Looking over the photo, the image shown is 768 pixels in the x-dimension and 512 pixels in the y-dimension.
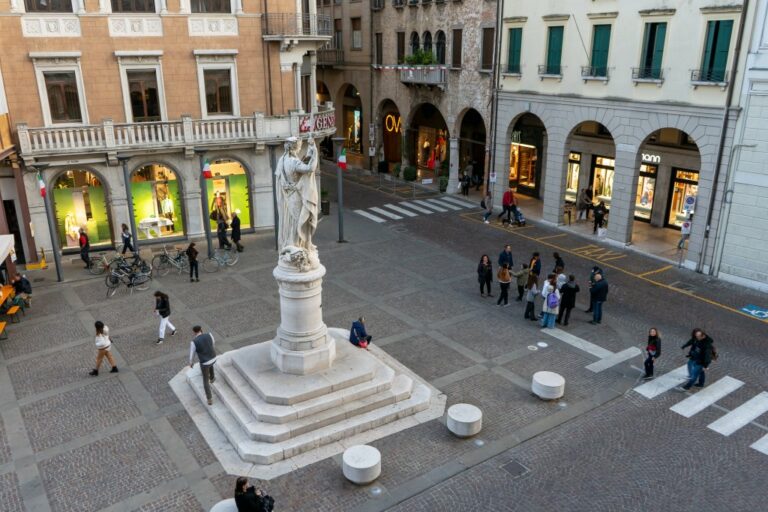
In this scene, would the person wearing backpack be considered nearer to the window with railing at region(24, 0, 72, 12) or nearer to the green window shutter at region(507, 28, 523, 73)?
Answer: the green window shutter at region(507, 28, 523, 73)

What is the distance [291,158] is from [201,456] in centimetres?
674

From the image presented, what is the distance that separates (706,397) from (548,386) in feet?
13.7

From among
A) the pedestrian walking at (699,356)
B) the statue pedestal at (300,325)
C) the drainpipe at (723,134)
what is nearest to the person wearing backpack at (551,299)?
the pedestrian walking at (699,356)

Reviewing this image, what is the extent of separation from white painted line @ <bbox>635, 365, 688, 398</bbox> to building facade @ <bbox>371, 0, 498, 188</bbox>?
21.0 metres

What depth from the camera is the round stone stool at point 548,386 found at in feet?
49.1

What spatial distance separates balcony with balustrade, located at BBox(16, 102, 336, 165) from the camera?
80.8 feet

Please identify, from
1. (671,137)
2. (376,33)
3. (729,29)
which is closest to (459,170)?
(376,33)

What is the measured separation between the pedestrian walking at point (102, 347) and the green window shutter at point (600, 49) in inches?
910

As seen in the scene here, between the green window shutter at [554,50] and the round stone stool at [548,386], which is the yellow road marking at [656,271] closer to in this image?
the green window shutter at [554,50]

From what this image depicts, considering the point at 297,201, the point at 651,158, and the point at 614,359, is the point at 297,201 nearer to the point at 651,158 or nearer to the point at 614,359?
the point at 614,359

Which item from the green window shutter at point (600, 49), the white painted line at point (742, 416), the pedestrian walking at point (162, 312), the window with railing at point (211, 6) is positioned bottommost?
the white painted line at point (742, 416)

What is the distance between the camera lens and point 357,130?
50.6 meters

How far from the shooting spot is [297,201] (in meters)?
13.7

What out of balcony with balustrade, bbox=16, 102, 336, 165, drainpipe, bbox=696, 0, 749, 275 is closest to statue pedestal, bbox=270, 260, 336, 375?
balcony with balustrade, bbox=16, 102, 336, 165
